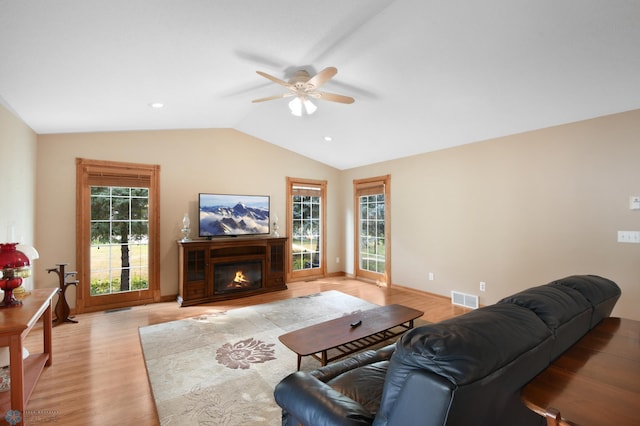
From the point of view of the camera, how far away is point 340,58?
9.28ft

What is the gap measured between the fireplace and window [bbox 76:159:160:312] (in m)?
0.92

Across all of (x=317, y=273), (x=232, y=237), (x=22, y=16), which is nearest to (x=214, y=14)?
(x=22, y=16)

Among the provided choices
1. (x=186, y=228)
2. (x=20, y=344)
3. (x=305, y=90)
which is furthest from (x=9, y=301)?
(x=305, y=90)

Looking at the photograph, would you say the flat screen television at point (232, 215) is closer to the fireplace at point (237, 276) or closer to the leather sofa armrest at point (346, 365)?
the fireplace at point (237, 276)

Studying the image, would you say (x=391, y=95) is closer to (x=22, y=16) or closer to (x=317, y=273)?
(x=22, y=16)

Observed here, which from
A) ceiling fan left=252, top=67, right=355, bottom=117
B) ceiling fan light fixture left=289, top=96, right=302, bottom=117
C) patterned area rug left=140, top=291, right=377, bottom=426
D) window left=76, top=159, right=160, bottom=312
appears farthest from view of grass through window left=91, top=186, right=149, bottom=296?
ceiling fan left=252, top=67, right=355, bottom=117

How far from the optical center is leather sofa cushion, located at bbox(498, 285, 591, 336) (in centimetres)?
119

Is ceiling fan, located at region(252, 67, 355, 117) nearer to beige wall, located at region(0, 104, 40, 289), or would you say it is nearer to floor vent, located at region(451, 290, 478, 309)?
beige wall, located at region(0, 104, 40, 289)

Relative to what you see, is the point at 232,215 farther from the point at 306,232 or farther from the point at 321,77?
the point at 321,77

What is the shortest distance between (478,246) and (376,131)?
2.26 m

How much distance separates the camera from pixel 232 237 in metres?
5.18

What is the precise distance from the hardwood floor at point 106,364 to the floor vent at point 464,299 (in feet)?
0.37

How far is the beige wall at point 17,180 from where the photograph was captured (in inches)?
116

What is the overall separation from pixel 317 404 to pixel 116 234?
14.5ft
